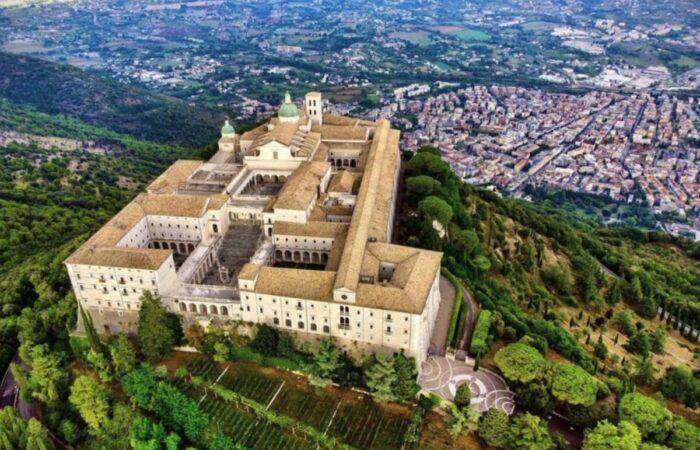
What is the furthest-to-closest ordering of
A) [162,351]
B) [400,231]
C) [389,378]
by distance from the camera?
[400,231]
[162,351]
[389,378]

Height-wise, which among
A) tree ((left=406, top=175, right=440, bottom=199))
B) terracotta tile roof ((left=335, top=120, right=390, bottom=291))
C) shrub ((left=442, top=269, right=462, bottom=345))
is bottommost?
shrub ((left=442, top=269, right=462, bottom=345))

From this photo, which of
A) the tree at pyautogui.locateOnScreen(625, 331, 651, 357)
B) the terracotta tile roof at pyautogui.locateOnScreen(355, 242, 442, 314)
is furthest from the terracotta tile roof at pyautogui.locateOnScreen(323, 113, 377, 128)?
the tree at pyautogui.locateOnScreen(625, 331, 651, 357)

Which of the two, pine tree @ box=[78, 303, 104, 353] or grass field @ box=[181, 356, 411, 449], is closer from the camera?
grass field @ box=[181, 356, 411, 449]

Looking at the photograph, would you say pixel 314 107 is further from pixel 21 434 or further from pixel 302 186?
pixel 21 434

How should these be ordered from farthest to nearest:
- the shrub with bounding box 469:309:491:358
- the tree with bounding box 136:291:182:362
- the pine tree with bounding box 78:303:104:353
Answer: the pine tree with bounding box 78:303:104:353, the tree with bounding box 136:291:182:362, the shrub with bounding box 469:309:491:358

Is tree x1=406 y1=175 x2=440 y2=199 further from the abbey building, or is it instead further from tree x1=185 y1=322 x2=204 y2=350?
tree x1=185 y1=322 x2=204 y2=350

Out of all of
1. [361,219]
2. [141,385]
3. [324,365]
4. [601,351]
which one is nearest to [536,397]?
[601,351]

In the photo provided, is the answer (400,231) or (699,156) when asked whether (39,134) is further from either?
(699,156)

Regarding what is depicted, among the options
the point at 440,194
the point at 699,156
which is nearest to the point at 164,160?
the point at 440,194
